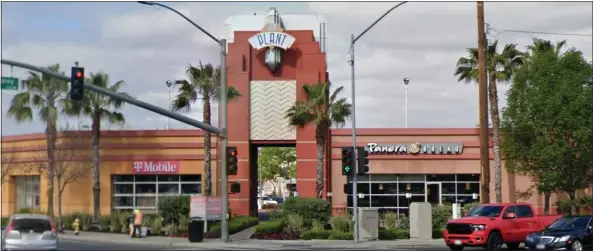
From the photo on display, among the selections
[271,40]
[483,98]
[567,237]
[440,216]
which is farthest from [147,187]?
[567,237]

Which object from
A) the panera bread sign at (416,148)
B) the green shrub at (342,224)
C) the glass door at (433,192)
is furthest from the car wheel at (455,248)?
the glass door at (433,192)

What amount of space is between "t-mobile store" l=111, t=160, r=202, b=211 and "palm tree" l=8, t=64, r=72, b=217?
619cm

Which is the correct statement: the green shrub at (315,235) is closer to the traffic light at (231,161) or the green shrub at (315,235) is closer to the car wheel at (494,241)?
the traffic light at (231,161)

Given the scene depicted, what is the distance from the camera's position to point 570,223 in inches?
1099

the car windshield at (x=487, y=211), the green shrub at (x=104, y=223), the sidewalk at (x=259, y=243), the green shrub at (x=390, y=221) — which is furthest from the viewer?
the green shrub at (x=104, y=223)

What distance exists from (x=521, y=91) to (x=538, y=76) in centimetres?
189

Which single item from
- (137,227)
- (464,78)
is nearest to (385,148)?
(464,78)

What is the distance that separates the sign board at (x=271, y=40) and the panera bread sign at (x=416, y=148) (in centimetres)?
802

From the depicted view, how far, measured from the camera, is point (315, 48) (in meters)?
51.7

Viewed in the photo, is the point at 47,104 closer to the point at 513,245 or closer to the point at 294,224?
the point at 294,224

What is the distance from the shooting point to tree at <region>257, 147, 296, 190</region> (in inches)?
3738

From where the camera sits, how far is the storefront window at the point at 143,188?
53.0 m

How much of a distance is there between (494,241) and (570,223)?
2.68m

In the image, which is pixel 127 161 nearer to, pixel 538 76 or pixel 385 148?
pixel 385 148
